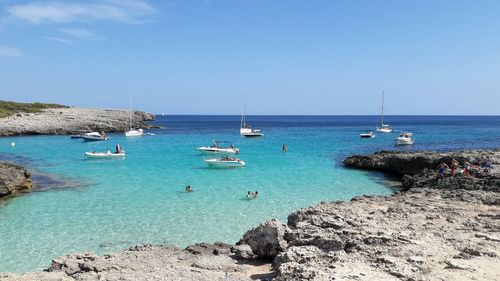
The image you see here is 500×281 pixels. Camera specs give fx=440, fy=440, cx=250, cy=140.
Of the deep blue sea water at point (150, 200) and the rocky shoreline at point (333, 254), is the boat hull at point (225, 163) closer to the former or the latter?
the deep blue sea water at point (150, 200)

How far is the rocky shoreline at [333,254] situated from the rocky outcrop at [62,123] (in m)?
81.2

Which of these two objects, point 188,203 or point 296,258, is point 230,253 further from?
point 188,203

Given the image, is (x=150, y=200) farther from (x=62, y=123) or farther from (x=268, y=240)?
(x=62, y=123)

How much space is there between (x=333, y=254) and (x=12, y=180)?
27.4 meters

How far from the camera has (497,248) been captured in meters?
12.8

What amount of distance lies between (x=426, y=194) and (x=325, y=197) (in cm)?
735

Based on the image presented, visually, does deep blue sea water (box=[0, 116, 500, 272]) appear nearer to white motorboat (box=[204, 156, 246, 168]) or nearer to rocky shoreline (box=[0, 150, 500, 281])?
white motorboat (box=[204, 156, 246, 168])

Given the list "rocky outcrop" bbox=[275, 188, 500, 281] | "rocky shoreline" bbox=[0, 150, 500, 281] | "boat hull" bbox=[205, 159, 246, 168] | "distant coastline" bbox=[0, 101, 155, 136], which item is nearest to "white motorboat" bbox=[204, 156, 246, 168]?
"boat hull" bbox=[205, 159, 246, 168]

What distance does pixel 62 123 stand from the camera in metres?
97.2

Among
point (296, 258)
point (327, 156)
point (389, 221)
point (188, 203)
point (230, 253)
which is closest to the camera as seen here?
point (296, 258)

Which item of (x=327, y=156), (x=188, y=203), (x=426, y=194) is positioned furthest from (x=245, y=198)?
(x=327, y=156)

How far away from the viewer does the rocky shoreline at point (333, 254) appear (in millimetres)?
10234

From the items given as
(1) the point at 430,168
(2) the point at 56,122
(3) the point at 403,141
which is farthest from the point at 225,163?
(2) the point at 56,122

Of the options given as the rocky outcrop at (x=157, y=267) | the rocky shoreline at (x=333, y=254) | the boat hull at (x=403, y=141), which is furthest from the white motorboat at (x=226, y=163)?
the boat hull at (x=403, y=141)
